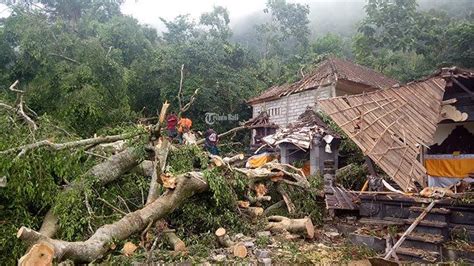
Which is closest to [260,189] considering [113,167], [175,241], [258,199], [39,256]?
[258,199]

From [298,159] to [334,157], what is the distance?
4.78 feet

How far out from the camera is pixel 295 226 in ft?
21.8

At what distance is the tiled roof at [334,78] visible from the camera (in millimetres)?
16297

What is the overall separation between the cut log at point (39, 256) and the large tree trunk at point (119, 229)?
14 millimetres

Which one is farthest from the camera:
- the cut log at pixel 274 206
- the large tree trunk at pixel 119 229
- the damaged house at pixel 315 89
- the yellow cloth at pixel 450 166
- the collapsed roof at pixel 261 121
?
the collapsed roof at pixel 261 121

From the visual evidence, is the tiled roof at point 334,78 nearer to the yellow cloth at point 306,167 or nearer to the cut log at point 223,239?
the yellow cloth at point 306,167

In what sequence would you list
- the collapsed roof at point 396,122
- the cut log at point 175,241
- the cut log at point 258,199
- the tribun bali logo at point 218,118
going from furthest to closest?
the tribun bali logo at point 218,118 → the cut log at point 258,199 → the collapsed roof at point 396,122 → the cut log at point 175,241

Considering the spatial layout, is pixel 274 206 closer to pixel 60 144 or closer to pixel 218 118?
pixel 60 144

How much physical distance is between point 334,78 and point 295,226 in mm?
10446

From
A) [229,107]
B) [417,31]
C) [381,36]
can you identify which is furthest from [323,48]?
[229,107]

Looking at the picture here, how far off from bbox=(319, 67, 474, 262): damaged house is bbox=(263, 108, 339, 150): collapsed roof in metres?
3.28

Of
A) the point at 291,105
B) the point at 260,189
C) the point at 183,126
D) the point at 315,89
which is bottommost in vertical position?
the point at 260,189

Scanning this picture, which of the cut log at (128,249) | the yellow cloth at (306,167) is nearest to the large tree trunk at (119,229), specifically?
the cut log at (128,249)

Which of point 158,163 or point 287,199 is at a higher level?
point 158,163
